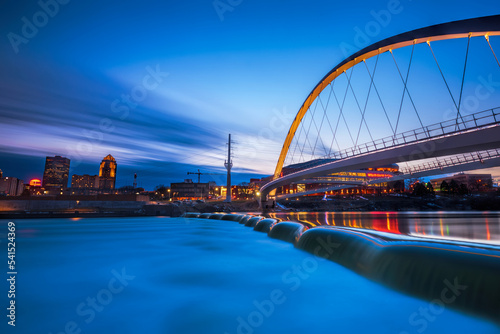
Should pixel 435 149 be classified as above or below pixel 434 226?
above

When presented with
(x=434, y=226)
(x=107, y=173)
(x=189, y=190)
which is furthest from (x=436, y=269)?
(x=107, y=173)

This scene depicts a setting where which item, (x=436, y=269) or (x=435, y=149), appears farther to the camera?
(x=435, y=149)

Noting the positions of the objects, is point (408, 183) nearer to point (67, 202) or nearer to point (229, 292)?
point (67, 202)

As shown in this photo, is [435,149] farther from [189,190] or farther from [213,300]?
[189,190]

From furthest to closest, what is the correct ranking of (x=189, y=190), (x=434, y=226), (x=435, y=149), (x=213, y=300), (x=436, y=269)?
1. (x=189, y=190)
2. (x=435, y=149)
3. (x=434, y=226)
4. (x=213, y=300)
5. (x=436, y=269)

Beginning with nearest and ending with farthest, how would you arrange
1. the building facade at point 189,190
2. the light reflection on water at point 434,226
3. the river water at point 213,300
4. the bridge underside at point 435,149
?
the river water at point 213,300, the light reflection on water at point 434,226, the bridge underside at point 435,149, the building facade at point 189,190

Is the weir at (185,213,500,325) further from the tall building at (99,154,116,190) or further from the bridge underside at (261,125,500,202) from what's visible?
the tall building at (99,154,116,190)

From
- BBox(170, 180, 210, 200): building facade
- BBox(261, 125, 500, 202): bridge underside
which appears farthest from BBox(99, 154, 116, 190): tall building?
BBox(261, 125, 500, 202): bridge underside

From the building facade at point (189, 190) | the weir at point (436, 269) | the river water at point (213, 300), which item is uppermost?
the building facade at point (189, 190)

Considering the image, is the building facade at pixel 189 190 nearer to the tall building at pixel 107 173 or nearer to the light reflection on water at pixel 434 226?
the tall building at pixel 107 173

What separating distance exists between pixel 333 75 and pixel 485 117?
24139 millimetres

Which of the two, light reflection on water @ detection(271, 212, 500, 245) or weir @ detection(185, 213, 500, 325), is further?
light reflection on water @ detection(271, 212, 500, 245)

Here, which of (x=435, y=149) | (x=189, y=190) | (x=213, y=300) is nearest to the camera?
(x=213, y=300)

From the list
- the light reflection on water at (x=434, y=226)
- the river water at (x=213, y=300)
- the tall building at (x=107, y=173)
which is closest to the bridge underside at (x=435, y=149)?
the light reflection on water at (x=434, y=226)
